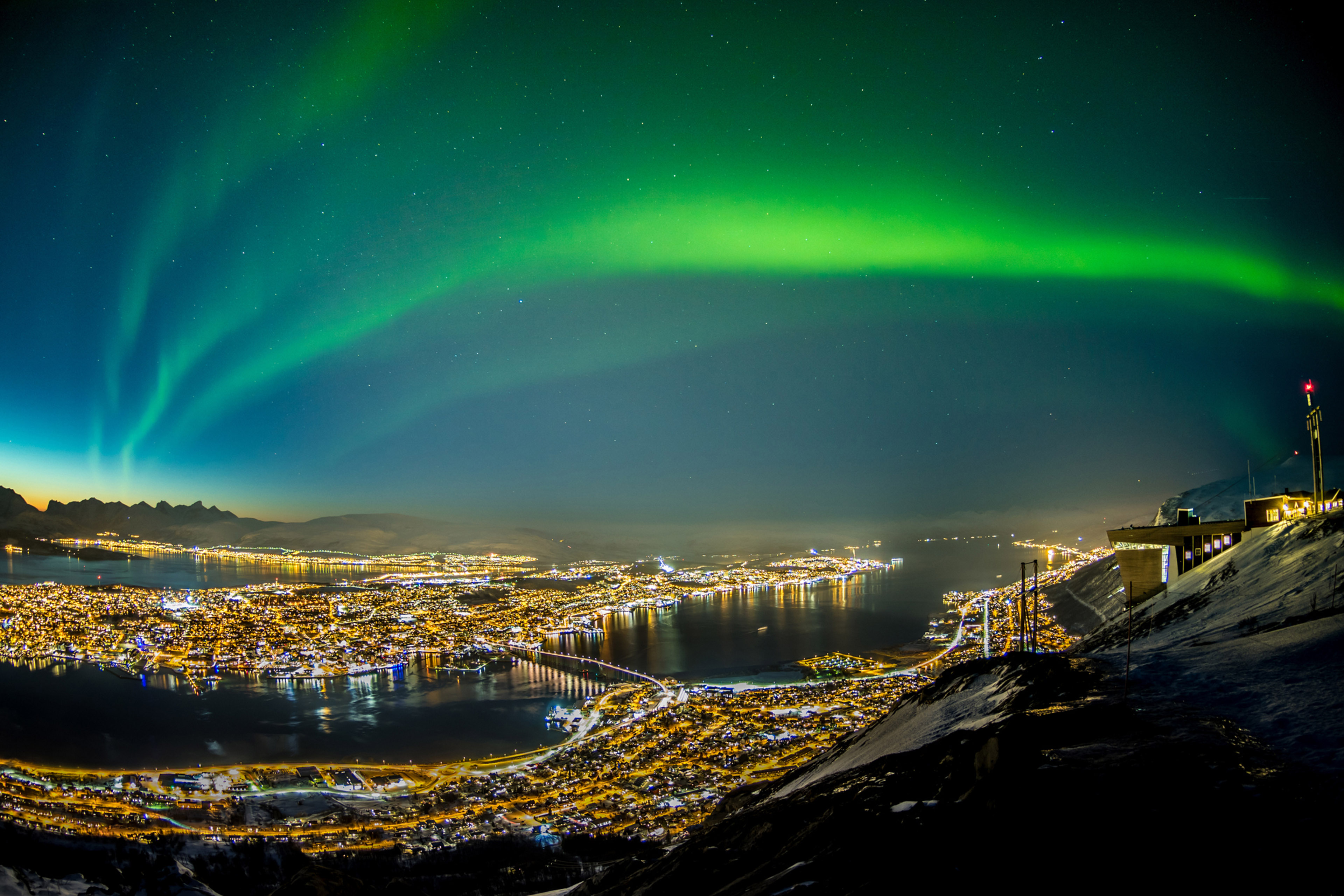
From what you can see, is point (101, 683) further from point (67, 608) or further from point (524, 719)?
point (67, 608)

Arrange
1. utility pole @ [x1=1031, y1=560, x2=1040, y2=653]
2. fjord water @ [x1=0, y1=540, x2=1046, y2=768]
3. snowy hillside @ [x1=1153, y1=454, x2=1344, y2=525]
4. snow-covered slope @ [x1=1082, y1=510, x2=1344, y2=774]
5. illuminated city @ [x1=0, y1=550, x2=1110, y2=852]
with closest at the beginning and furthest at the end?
1. snow-covered slope @ [x1=1082, y1=510, x2=1344, y2=774]
2. utility pole @ [x1=1031, y1=560, x2=1040, y2=653]
3. illuminated city @ [x1=0, y1=550, x2=1110, y2=852]
4. fjord water @ [x1=0, y1=540, x2=1046, y2=768]
5. snowy hillside @ [x1=1153, y1=454, x2=1344, y2=525]

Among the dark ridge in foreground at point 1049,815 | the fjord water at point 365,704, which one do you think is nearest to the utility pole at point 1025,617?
the dark ridge in foreground at point 1049,815

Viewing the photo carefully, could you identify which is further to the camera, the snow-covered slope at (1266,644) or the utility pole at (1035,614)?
the utility pole at (1035,614)

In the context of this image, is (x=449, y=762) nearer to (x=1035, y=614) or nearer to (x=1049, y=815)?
(x=1035, y=614)

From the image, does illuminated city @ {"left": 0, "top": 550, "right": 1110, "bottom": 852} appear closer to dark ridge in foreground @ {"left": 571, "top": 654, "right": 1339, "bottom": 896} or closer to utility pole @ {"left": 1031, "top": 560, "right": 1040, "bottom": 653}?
utility pole @ {"left": 1031, "top": 560, "right": 1040, "bottom": 653}

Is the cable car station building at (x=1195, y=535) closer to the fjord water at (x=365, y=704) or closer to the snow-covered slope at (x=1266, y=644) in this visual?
the snow-covered slope at (x=1266, y=644)

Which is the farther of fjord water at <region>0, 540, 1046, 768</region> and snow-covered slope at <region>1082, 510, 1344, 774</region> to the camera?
fjord water at <region>0, 540, 1046, 768</region>

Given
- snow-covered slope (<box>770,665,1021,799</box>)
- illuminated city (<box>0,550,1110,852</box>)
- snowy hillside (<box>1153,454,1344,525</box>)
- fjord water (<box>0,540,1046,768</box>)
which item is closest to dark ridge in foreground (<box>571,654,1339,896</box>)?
snow-covered slope (<box>770,665,1021,799</box>)

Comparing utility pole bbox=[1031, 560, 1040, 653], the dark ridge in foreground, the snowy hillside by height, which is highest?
the snowy hillside
